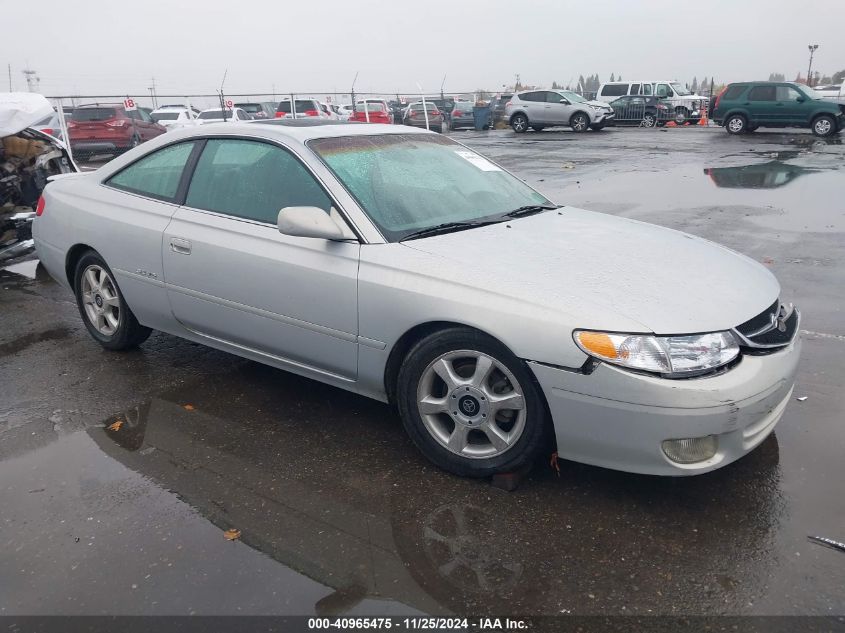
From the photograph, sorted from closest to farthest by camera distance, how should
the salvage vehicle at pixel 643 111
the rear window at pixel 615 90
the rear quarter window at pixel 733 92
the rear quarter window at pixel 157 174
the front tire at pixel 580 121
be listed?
the rear quarter window at pixel 157 174, the rear quarter window at pixel 733 92, the front tire at pixel 580 121, the salvage vehicle at pixel 643 111, the rear window at pixel 615 90

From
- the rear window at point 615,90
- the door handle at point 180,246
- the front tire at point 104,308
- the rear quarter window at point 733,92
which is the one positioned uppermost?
the rear window at point 615,90

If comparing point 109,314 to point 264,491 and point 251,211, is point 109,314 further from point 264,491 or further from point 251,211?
point 264,491

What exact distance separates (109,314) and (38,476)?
167 cm

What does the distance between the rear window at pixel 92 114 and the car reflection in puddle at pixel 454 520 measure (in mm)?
19740

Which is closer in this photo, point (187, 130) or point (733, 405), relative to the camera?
point (733, 405)

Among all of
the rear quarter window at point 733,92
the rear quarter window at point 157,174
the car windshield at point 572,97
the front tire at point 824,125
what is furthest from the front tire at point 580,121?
the rear quarter window at point 157,174

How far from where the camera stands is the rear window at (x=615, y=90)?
3067 cm

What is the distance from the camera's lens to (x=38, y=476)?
3.33 meters

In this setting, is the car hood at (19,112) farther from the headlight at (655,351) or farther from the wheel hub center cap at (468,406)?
the headlight at (655,351)

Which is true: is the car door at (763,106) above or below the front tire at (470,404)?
above

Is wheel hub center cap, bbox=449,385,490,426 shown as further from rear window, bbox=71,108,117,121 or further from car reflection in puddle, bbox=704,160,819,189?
rear window, bbox=71,108,117,121

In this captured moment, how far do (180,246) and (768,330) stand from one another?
120 inches

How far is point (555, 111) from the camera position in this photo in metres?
27.9

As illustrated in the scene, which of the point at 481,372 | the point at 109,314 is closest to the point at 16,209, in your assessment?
the point at 109,314
